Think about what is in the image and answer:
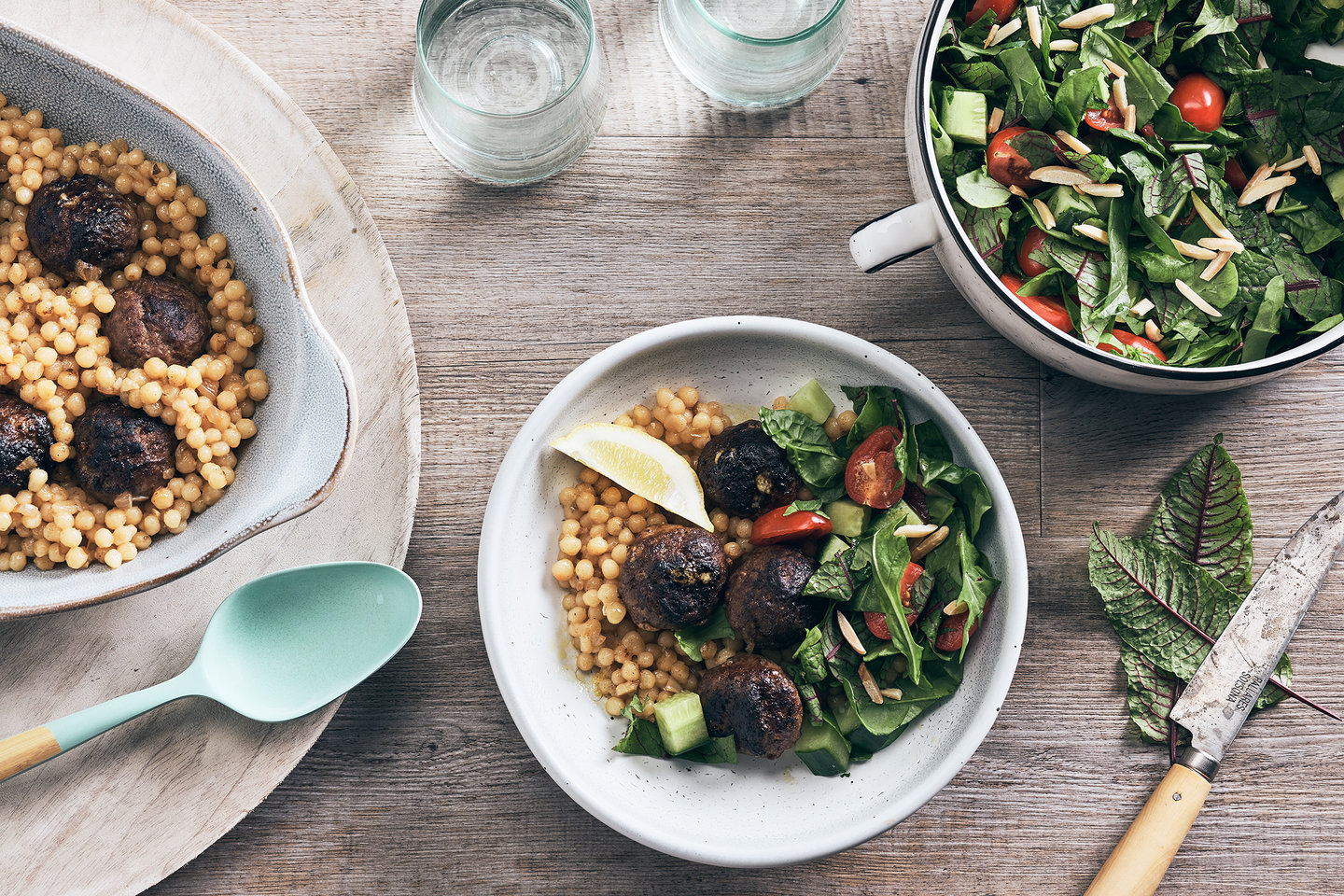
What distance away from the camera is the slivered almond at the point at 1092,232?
1.70m

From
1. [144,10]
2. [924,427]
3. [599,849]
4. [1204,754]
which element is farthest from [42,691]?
[1204,754]

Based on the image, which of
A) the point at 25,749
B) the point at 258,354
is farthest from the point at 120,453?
the point at 25,749

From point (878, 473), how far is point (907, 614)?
0.28m

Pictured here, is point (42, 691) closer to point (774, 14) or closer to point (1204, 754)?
point (774, 14)

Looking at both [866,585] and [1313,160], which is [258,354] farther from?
[1313,160]

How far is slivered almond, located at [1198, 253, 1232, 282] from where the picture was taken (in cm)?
172

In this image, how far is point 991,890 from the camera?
6.47 feet

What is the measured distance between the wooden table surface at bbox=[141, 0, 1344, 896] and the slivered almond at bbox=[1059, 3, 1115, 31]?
1.15 feet

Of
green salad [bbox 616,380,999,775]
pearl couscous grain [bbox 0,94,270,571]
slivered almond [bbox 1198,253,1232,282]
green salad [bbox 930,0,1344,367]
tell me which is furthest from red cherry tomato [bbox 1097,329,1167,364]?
pearl couscous grain [bbox 0,94,270,571]

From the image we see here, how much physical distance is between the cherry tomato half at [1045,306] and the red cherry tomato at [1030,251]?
0.09 ft

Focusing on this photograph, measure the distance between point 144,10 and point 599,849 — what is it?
194 centimetres

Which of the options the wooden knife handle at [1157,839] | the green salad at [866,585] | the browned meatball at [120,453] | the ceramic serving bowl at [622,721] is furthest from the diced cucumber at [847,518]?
the browned meatball at [120,453]

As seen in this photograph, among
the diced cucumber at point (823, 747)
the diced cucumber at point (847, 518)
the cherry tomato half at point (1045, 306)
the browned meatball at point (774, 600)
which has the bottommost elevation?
the diced cucumber at point (823, 747)

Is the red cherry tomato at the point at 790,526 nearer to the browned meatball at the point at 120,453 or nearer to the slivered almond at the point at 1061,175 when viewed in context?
the slivered almond at the point at 1061,175
